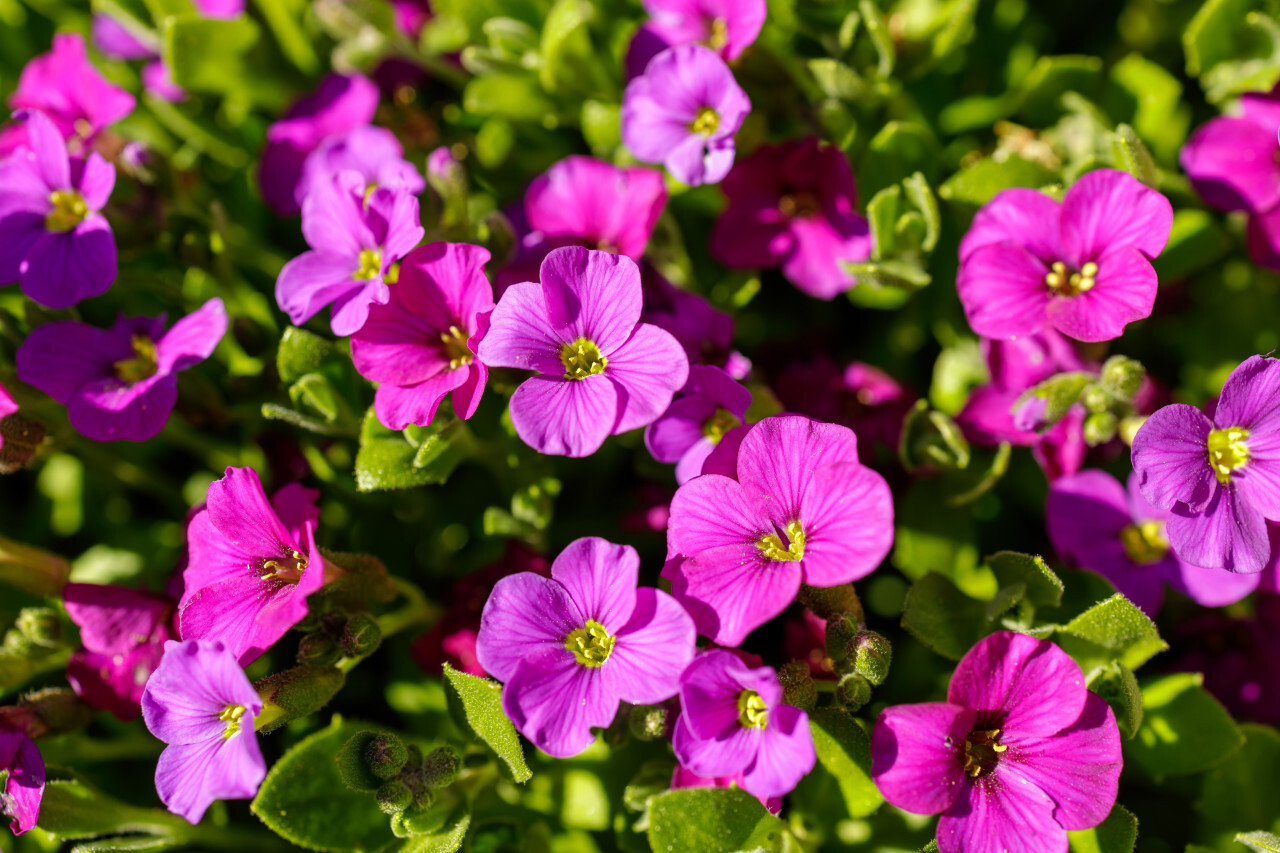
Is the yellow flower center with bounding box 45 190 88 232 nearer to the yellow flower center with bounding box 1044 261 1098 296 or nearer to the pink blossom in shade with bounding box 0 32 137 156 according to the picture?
the pink blossom in shade with bounding box 0 32 137 156

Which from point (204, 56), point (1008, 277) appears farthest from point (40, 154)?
point (1008, 277)

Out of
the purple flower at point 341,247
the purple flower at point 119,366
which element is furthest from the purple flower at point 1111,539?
the purple flower at point 119,366

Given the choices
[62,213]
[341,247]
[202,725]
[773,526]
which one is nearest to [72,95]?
[62,213]

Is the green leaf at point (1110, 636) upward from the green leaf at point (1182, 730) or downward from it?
upward

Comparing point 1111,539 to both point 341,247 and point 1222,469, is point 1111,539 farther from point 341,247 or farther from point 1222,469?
point 341,247

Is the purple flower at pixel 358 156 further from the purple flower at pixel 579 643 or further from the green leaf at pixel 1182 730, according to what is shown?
the green leaf at pixel 1182 730

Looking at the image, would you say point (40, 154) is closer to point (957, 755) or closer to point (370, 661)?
point (370, 661)
